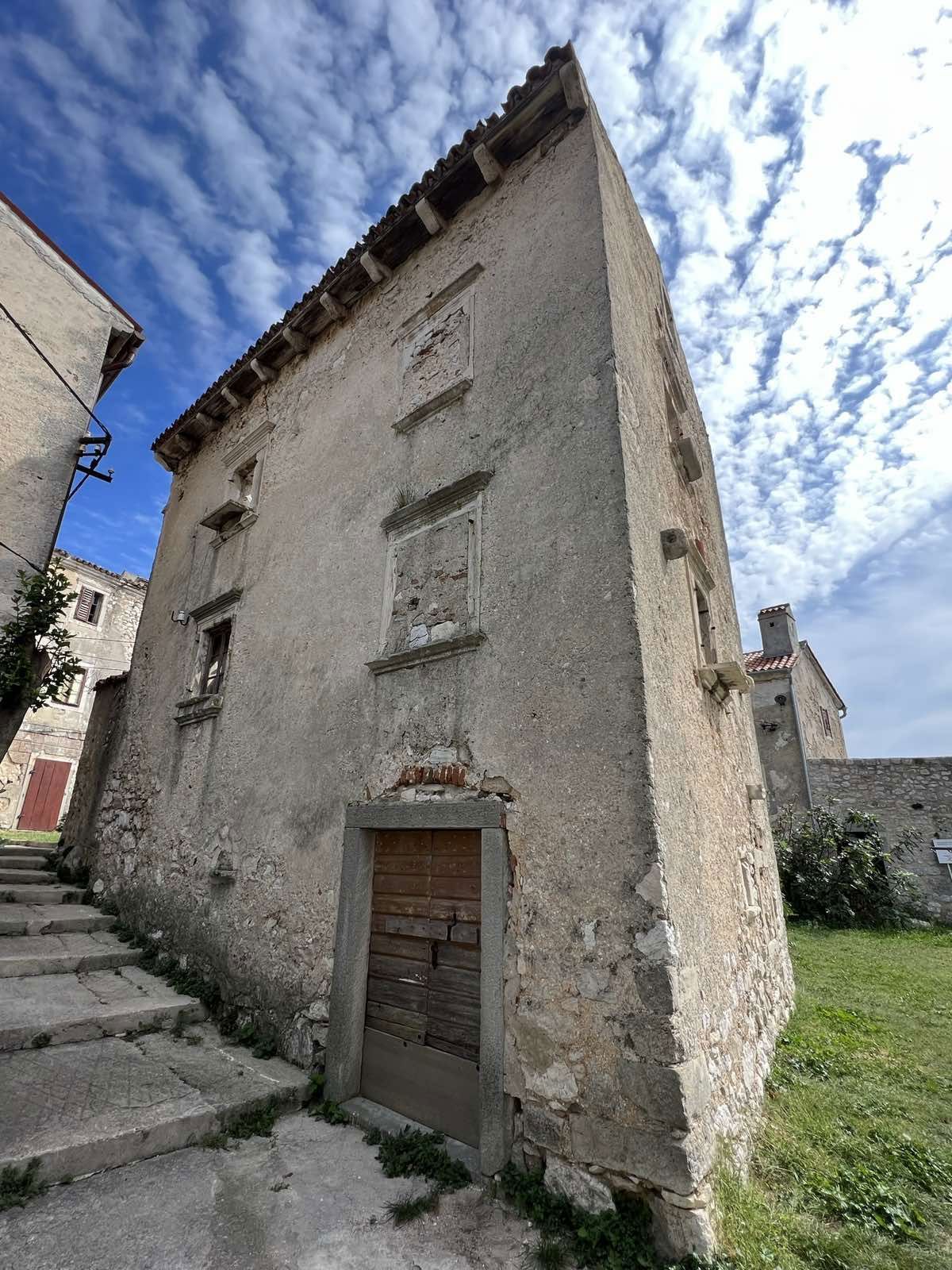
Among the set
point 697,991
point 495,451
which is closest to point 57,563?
point 495,451

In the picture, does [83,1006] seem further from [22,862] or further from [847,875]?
[847,875]

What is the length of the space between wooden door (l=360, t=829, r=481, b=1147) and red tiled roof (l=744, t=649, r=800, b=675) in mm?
12664

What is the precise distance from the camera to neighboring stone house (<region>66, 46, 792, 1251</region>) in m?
3.17

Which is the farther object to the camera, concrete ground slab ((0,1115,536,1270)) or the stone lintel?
the stone lintel

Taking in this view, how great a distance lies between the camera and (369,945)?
4391 mm

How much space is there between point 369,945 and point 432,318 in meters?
5.98

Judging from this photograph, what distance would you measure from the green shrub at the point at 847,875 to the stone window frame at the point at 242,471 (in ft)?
41.1

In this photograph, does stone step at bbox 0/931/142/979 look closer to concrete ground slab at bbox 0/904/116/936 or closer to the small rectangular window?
concrete ground slab at bbox 0/904/116/936

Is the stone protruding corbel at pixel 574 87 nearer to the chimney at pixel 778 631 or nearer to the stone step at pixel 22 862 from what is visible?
the stone step at pixel 22 862

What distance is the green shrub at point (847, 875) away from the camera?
11891 mm

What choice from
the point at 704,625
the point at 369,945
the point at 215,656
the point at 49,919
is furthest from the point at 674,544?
the point at 49,919

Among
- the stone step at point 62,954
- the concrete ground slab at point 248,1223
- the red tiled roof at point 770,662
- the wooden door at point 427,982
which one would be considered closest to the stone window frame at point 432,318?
the wooden door at point 427,982

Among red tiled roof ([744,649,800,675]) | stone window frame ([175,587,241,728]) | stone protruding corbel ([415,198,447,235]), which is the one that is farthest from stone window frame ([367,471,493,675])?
red tiled roof ([744,649,800,675])

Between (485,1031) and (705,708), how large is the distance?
9.79 feet
